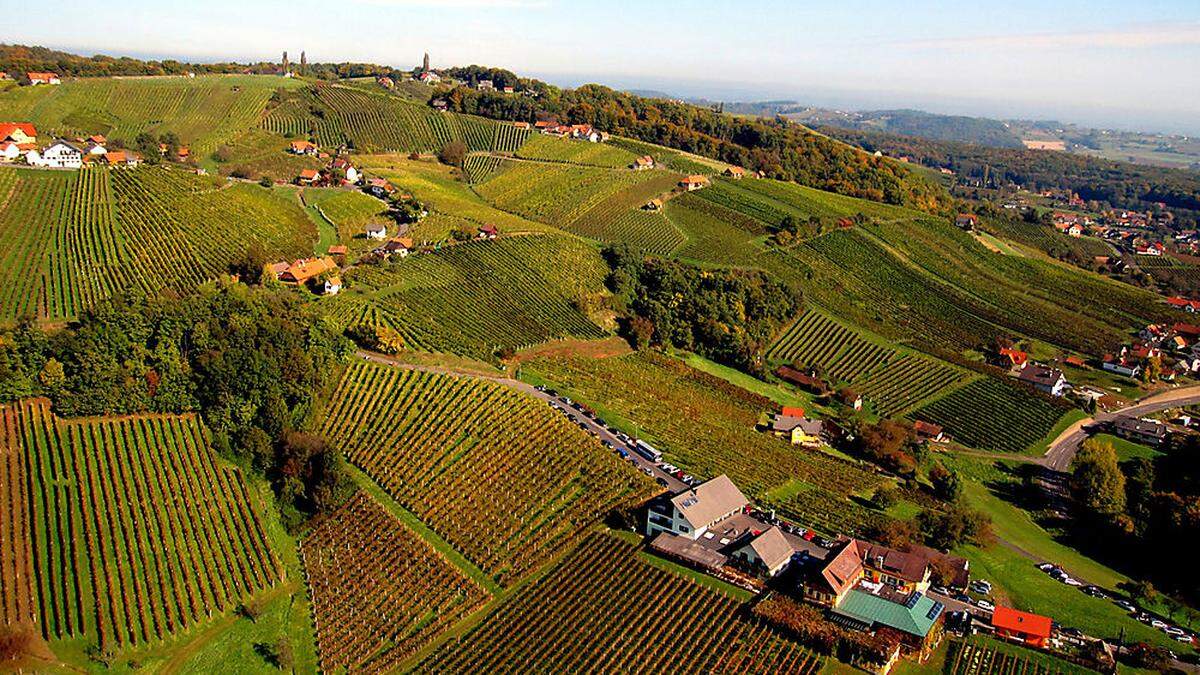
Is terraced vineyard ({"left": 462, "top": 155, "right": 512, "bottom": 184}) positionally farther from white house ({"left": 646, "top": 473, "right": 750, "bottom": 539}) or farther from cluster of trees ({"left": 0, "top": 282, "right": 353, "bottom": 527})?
white house ({"left": 646, "top": 473, "right": 750, "bottom": 539})

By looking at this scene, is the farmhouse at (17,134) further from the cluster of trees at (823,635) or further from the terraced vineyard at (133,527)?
the cluster of trees at (823,635)

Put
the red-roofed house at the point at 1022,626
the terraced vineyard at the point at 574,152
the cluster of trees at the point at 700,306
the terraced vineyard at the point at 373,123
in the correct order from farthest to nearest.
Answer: the terraced vineyard at the point at 574,152 → the terraced vineyard at the point at 373,123 → the cluster of trees at the point at 700,306 → the red-roofed house at the point at 1022,626

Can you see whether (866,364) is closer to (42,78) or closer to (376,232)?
(376,232)

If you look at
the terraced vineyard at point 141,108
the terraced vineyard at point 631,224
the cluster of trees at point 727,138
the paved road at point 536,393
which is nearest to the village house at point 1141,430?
the paved road at point 536,393

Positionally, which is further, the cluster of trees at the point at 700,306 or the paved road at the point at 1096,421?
the cluster of trees at the point at 700,306

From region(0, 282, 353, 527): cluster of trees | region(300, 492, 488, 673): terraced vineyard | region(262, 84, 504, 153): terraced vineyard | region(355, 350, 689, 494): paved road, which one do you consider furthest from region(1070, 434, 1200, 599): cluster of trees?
region(262, 84, 504, 153): terraced vineyard

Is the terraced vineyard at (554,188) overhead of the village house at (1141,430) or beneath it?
overhead

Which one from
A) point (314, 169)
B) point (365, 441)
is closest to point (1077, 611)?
point (365, 441)
